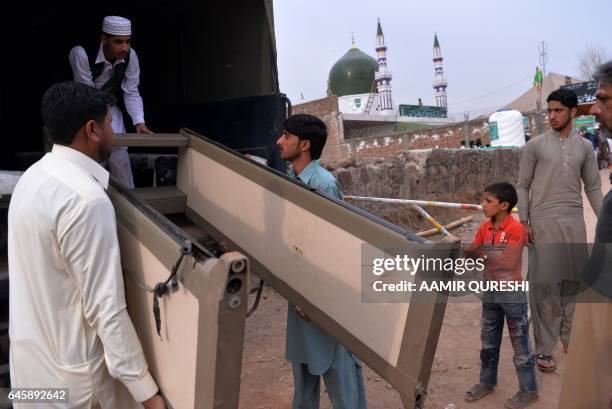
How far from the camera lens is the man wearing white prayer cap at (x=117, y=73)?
326cm

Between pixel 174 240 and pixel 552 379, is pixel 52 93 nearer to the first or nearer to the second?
pixel 174 240

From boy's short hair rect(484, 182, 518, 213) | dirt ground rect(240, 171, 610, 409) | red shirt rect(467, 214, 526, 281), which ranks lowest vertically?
dirt ground rect(240, 171, 610, 409)

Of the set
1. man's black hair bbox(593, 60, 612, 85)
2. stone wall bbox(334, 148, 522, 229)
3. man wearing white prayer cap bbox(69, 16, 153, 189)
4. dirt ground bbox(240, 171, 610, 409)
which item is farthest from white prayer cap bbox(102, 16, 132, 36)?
stone wall bbox(334, 148, 522, 229)

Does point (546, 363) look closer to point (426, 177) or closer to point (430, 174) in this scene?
point (426, 177)

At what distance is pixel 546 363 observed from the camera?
3311 millimetres

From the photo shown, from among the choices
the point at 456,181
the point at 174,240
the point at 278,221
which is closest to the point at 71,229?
the point at 174,240

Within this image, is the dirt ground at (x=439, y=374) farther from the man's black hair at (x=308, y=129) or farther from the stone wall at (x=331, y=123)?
the stone wall at (x=331, y=123)

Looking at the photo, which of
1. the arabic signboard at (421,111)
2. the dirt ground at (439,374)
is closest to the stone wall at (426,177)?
the dirt ground at (439,374)

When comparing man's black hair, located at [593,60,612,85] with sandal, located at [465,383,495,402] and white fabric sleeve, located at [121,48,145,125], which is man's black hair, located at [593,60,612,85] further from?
white fabric sleeve, located at [121,48,145,125]

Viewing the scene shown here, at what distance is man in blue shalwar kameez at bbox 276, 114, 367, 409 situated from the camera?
216cm

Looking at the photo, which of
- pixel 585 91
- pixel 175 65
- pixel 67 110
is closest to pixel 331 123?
pixel 585 91

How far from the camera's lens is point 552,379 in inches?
126

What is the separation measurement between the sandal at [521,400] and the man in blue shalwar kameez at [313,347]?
1.11 m

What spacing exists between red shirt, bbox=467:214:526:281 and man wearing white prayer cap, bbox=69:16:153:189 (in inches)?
88.8
